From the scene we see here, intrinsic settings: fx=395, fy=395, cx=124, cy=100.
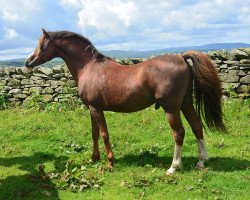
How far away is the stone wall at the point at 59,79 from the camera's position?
45.5 ft

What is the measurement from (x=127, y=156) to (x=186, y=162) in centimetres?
145

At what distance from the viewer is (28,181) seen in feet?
25.6

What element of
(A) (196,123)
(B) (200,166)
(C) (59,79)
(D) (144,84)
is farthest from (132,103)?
(C) (59,79)

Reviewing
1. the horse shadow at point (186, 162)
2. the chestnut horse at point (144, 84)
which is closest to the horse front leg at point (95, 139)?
the chestnut horse at point (144, 84)

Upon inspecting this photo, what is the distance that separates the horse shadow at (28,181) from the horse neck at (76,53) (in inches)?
89.7

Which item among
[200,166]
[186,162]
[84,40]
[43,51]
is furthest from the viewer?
[43,51]

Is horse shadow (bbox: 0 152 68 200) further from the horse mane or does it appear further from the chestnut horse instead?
the horse mane

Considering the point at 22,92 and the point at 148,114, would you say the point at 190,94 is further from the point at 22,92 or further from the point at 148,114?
the point at 22,92

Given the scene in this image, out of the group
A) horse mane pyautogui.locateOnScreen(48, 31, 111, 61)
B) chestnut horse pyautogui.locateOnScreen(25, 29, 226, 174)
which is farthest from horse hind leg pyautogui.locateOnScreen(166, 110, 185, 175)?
horse mane pyautogui.locateOnScreen(48, 31, 111, 61)

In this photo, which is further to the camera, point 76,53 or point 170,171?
point 76,53

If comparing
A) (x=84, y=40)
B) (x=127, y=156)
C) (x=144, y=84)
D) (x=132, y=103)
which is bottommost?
(x=127, y=156)

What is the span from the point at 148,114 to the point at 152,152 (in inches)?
143

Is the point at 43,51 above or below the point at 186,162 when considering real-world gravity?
above

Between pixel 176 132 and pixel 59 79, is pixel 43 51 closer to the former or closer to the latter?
pixel 176 132
